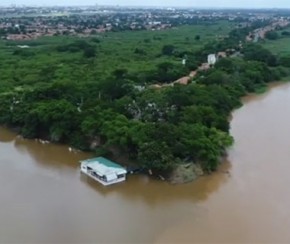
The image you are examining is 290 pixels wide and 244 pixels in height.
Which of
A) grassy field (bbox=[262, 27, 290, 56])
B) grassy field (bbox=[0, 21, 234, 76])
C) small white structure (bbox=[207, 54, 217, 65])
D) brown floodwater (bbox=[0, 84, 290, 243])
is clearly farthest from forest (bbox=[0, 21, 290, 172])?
grassy field (bbox=[262, 27, 290, 56])

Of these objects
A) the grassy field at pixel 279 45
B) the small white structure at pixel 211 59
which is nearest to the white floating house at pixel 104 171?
the small white structure at pixel 211 59

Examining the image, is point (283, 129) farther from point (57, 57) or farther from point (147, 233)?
point (57, 57)

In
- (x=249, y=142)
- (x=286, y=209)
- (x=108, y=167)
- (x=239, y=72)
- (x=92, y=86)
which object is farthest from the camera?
(x=239, y=72)

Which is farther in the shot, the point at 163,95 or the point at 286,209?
the point at 163,95

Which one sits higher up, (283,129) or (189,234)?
(189,234)

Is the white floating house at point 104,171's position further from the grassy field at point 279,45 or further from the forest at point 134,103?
the grassy field at point 279,45

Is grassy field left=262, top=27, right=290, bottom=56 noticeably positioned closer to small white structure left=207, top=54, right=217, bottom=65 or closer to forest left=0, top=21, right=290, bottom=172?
forest left=0, top=21, right=290, bottom=172

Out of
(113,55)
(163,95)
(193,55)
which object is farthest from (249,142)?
(113,55)
